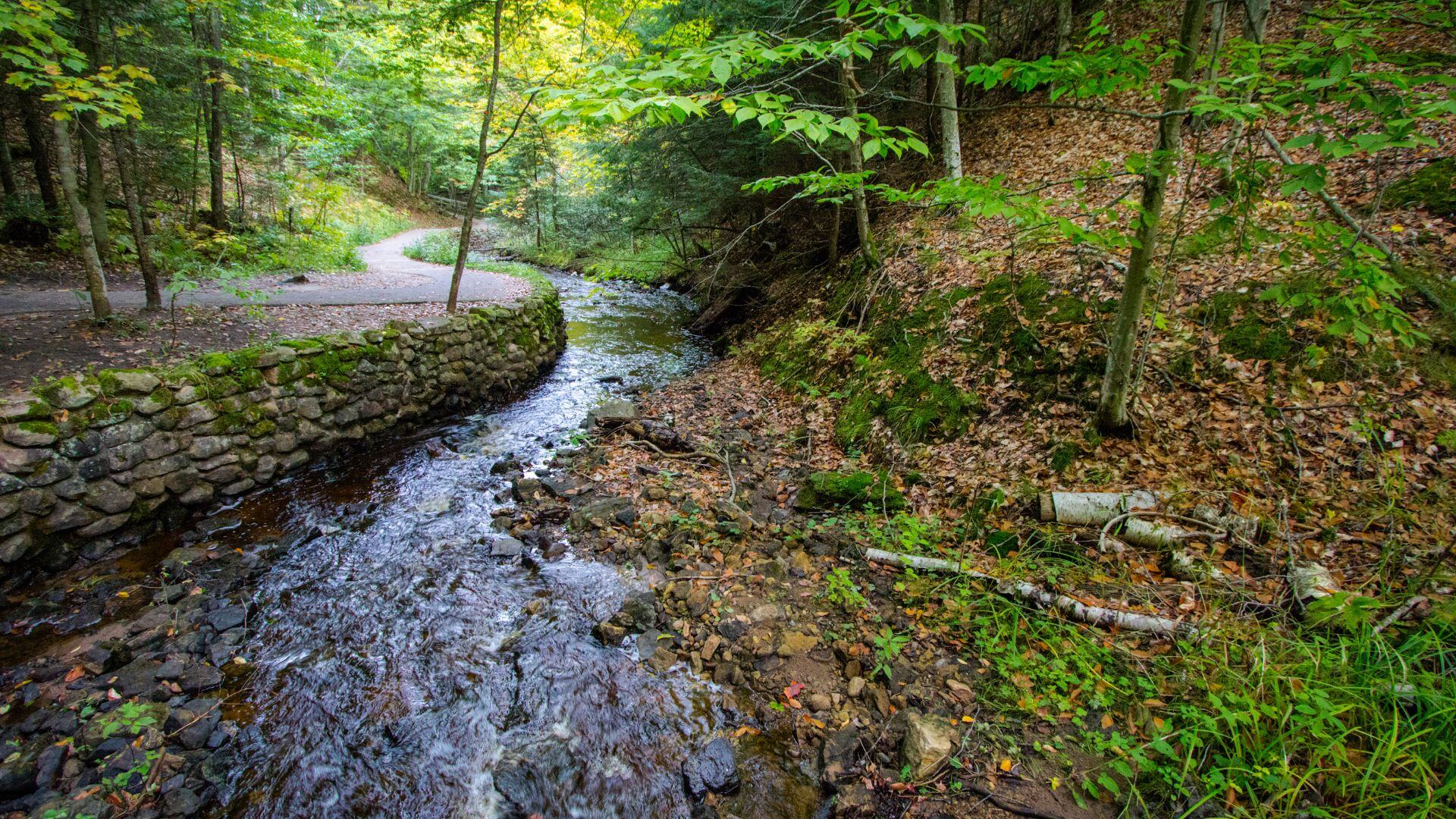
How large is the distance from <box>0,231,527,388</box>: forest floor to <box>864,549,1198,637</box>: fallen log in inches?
332

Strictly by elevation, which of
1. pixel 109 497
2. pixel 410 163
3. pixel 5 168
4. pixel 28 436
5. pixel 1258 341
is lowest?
pixel 109 497

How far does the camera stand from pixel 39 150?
11.1 m

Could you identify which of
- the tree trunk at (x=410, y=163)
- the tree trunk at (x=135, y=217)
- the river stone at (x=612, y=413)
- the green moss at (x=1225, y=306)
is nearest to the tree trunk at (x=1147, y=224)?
the green moss at (x=1225, y=306)

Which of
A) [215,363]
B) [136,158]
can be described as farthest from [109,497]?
[136,158]

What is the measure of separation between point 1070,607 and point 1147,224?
2.64 meters

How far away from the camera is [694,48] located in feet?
8.56

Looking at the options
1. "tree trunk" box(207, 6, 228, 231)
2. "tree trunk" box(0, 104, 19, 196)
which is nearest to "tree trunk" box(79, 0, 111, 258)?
"tree trunk" box(207, 6, 228, 231)

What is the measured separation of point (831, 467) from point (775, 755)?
11.4 ft

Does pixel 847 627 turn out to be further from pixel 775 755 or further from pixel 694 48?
pixel 694 48

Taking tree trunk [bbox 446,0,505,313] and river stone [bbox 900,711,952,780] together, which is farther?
tree trunk [bbox 446,0,505,313]

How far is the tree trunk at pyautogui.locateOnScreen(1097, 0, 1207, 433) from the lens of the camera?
3443 mm

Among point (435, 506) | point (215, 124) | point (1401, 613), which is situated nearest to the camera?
point (1401, 613)

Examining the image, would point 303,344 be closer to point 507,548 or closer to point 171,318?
point 171,318

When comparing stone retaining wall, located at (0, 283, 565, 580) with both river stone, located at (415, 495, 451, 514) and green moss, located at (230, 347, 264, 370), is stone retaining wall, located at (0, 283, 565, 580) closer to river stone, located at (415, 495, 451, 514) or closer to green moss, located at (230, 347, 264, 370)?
green moss, located at (230, 347, 264, 370)
